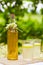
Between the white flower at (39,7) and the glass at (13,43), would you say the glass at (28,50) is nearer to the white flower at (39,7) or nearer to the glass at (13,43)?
the glass at (13,43)

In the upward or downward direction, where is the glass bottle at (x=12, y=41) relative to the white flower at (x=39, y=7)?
downward

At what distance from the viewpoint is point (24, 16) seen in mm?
2021

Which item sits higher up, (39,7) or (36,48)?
(39,7)

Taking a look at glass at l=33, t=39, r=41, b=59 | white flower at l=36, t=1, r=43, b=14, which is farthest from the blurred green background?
glass at l=33, t=39, r=41, b=59

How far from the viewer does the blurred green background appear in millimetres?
2010

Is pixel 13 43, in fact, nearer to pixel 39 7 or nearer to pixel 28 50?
pixel 28 50

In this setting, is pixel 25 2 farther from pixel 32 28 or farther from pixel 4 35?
pixel 4 35

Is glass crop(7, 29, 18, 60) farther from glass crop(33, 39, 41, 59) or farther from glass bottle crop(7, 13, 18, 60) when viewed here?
glass crop(33, 39, 41, 59)

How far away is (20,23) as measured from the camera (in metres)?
2.01

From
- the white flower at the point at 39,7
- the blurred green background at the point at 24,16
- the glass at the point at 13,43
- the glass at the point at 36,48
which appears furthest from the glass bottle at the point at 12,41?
the white flower at the point at 39,7

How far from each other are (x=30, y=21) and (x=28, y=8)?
139 millimetres

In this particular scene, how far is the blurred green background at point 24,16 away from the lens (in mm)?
2010

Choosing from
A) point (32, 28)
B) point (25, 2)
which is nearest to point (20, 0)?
point (25, 2)

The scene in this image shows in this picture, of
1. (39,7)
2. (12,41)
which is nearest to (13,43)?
(12,41)
